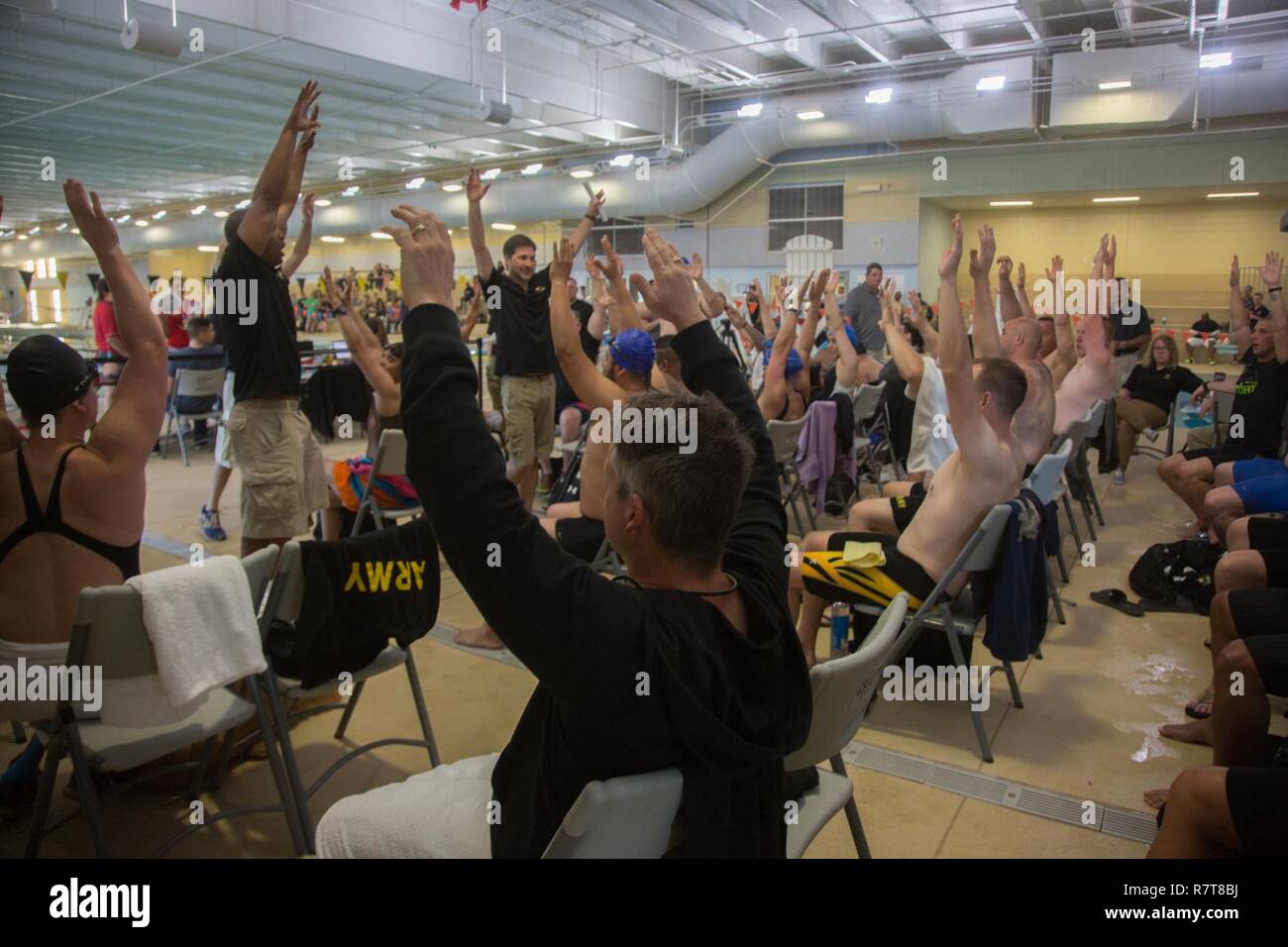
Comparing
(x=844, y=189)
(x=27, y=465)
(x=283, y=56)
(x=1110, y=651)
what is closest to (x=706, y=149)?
(x=844, y=189)

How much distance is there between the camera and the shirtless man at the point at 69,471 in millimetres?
2021

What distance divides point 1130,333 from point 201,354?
28.2 feet

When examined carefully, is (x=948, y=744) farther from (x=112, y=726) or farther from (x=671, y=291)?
(x=112, y=726)

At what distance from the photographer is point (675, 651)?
3.54 ft

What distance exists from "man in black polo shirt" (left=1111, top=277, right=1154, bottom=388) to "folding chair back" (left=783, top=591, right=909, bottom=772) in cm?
720

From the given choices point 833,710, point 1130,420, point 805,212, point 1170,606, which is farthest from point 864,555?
point 805,212

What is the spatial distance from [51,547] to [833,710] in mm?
1851

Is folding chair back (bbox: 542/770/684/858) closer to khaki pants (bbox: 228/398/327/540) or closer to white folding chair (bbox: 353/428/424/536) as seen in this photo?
white folding chair (bbox: 353/428/424/536)

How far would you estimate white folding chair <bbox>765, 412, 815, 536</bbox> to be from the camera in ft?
14.7

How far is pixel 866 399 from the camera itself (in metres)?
5.88

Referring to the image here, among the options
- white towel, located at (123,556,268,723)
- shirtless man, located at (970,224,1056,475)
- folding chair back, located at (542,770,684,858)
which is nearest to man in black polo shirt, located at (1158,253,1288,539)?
shirtless man, located at (970,224,1056,475)

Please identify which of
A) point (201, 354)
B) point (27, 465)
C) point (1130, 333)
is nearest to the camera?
point (27, 465)

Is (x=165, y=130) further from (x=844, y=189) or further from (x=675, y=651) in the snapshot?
(x=675, y=651)

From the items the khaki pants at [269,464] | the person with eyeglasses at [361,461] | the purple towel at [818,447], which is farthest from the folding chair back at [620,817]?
the purple towel at [818,447]
